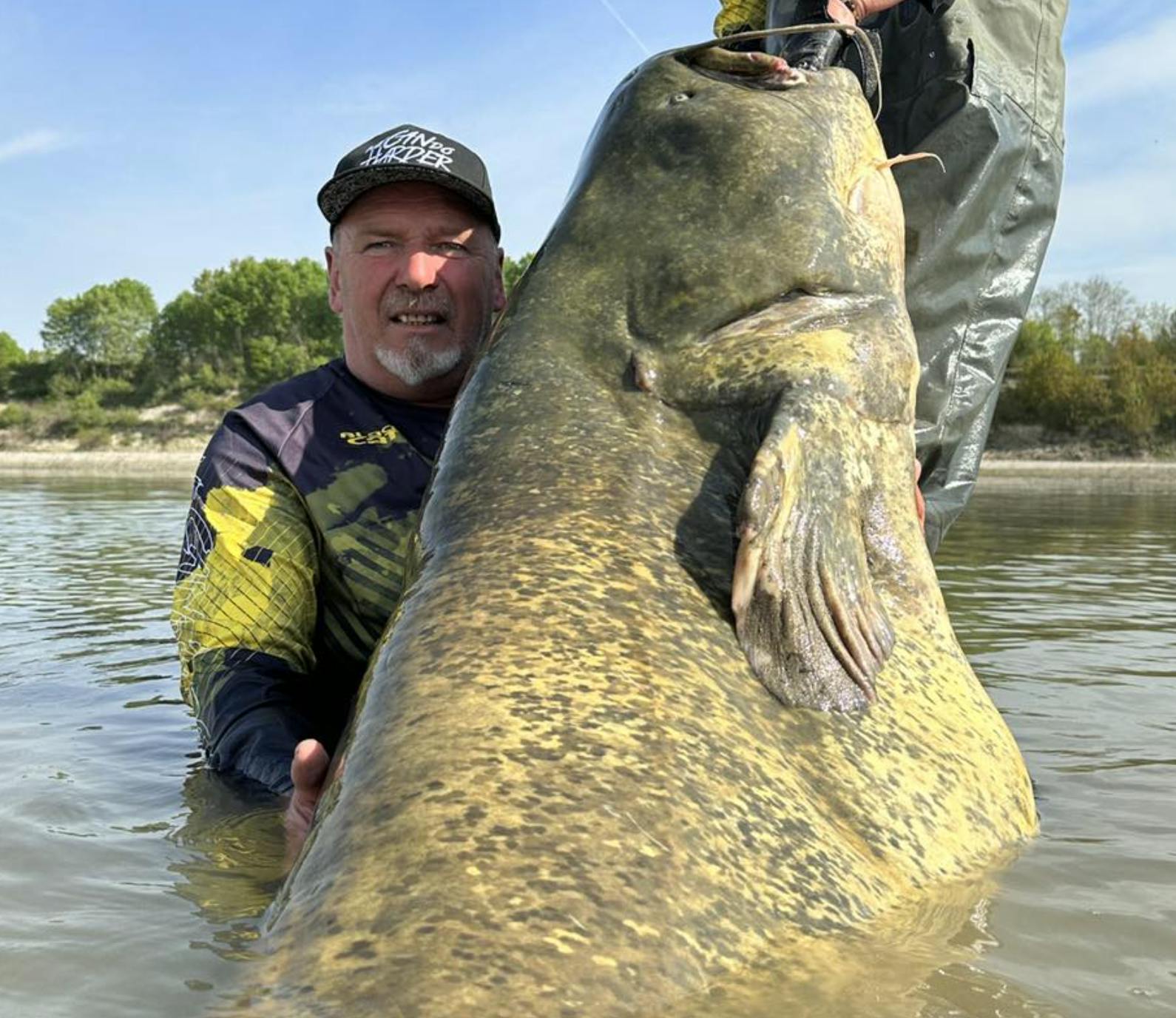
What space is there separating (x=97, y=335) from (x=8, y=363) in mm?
5248

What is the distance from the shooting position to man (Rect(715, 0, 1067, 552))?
4.31 m

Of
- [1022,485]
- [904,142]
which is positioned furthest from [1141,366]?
[904,142]

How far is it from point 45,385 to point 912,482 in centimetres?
7282

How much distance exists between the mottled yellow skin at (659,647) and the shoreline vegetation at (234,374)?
2727 centimetres

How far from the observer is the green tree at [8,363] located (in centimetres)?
7081

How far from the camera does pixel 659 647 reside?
2.25 meters

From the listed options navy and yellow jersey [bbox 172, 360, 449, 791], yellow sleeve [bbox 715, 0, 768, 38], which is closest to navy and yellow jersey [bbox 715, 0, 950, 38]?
yellow sleeve [bbox 715, 0, 768, 38]

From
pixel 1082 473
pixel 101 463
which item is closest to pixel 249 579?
pixel 1082 473

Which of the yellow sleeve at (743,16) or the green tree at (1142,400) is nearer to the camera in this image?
the yellow sleeve at (743,16)

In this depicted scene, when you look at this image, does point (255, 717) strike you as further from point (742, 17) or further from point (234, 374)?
point (234, 374)

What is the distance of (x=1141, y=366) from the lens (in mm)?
41875

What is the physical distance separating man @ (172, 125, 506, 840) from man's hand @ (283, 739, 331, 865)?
0.75m

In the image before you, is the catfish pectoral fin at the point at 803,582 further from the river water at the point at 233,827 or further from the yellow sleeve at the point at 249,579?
the yellow sleeve at the point at 249,579

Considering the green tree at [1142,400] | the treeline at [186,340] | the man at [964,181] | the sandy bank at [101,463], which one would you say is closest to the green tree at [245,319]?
the treeline at [186,340]
